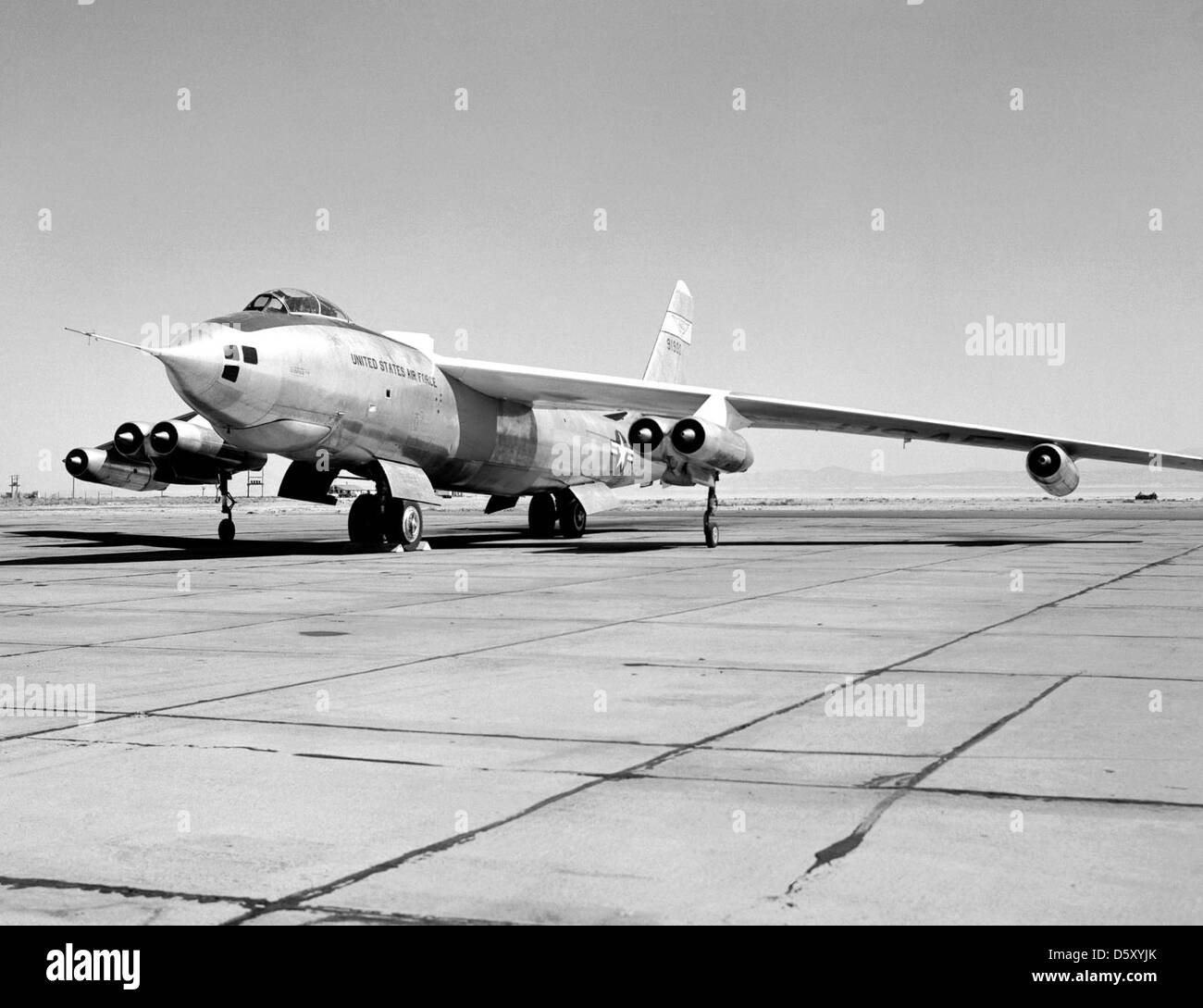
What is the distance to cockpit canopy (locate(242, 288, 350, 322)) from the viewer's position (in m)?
20.6

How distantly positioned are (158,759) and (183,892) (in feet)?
6.64

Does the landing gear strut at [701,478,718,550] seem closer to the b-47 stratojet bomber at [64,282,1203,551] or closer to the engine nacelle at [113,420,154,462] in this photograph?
the b-47 stratojet bomber at [64,282,1203,551]

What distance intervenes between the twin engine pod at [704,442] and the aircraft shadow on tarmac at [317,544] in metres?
2.15

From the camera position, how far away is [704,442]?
24.2 metres

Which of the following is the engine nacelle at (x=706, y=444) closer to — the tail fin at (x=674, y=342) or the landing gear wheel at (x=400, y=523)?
the landing gear wheel at (x=400, y=523)

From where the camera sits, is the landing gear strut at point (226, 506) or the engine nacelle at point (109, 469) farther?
the engine nacelle at point (109, 469)

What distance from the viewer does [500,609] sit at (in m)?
12.7

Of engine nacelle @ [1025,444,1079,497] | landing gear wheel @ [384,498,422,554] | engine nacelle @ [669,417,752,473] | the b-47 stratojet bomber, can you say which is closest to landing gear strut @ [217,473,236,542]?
the b-47 stratojet bomber

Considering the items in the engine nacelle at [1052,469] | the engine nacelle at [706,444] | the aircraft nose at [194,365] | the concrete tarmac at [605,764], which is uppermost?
the aircraft nose at [194,365]

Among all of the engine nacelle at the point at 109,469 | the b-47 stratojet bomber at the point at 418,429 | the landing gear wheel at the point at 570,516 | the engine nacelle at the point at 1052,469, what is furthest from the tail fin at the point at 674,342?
the engine nacelle at the point at 109,469

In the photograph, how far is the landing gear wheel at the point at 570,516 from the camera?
98.3 ft
